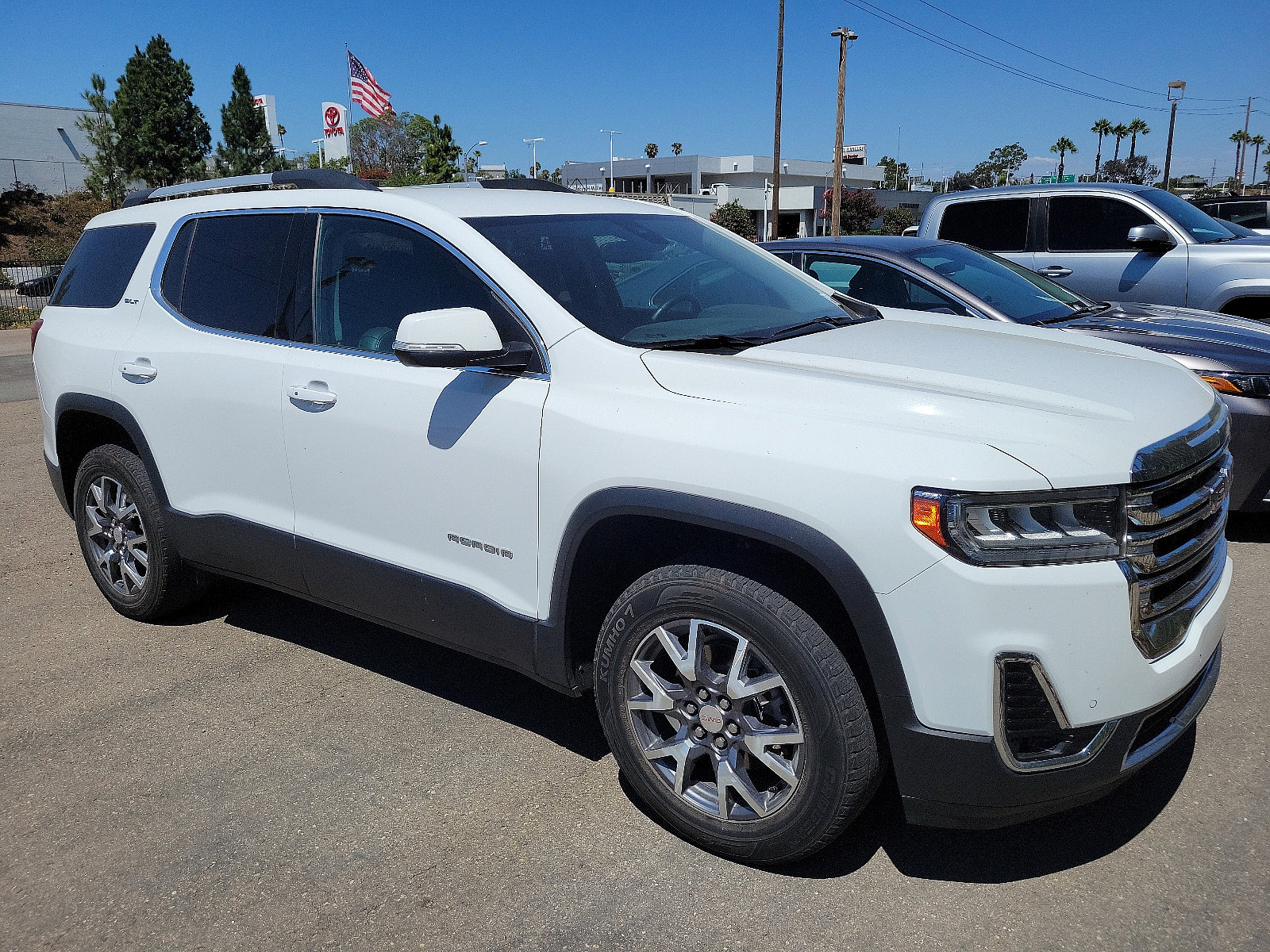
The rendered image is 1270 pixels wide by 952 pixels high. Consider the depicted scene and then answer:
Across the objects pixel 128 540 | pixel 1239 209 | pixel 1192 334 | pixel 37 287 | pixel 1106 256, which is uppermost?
pixel 1239 209

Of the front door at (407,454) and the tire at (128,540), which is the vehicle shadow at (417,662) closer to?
the tire at (128,540)

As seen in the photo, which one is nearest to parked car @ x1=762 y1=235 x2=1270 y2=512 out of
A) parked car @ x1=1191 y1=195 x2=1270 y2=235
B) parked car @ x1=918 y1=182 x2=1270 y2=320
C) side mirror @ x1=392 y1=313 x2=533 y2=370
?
parked car @ x1=918 y1=182 x2=1270 y2=320

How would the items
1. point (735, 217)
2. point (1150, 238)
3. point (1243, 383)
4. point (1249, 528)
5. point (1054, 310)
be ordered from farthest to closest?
point (735, 217), point (1150, 238), point (1054, 310), point (1249, 528), point (1243, 383)

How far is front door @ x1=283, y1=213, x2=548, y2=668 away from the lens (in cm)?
299

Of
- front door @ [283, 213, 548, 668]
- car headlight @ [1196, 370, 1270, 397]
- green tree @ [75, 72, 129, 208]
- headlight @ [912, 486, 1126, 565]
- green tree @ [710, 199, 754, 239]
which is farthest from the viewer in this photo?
green tree @ [710, 199, 754, 239]

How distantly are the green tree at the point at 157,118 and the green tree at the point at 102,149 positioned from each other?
416 mm

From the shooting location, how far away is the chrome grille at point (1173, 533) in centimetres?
231

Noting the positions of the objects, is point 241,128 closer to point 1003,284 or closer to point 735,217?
point 735,217

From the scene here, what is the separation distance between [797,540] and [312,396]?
188 centimetres

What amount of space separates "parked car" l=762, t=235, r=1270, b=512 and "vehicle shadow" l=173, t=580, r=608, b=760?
10.6 feet

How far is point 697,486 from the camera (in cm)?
254

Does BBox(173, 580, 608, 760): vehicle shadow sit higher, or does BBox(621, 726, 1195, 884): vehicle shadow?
BBox(621, 726, 1195, 884): vehicle shadow

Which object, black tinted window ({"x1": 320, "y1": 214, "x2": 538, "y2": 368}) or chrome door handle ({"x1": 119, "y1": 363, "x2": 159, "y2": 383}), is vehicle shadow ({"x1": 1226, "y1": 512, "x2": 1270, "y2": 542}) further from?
chrome door handle ({"x1": 119, "y1": 363, "x2": 159, "y2": 383})

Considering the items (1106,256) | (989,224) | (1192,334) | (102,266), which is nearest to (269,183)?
(102,266)
